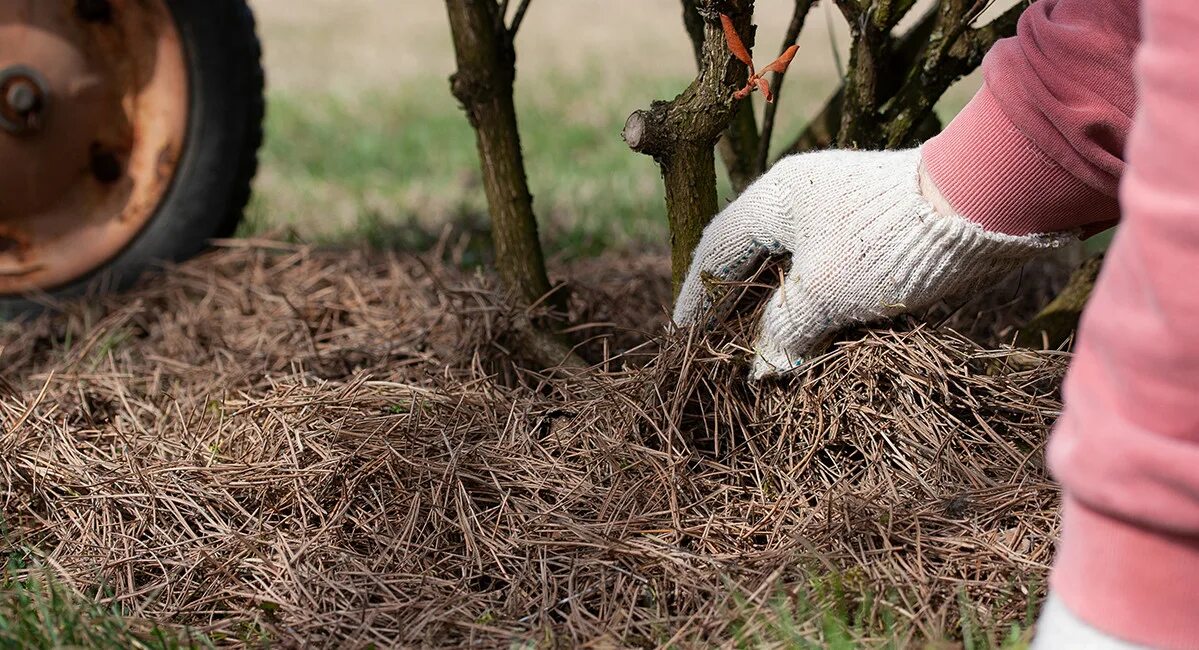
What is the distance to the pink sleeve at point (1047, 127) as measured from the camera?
1.37 meters

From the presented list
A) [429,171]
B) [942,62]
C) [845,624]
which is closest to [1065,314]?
[942,62]

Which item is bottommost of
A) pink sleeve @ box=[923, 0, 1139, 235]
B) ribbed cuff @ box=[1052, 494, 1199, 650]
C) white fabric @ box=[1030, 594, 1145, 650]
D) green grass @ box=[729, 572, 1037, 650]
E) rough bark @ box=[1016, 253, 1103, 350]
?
green grass @ box=[729, 572, 1037, 650]

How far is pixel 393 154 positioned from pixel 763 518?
143 inches

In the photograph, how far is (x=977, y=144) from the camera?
1.46 m

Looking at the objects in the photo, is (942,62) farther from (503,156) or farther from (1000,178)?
(503,156)

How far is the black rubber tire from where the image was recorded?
8.70 feet

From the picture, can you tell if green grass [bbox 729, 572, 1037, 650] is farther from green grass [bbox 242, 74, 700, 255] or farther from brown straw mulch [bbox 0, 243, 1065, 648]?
green grass [bbox 242, 74, 700, 255]

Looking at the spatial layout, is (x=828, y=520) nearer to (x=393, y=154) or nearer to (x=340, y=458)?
(x=340, y=458)

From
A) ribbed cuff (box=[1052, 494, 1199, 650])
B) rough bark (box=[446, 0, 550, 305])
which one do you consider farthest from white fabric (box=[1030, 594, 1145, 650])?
rough bark (box=[446, 0, 550, 305])

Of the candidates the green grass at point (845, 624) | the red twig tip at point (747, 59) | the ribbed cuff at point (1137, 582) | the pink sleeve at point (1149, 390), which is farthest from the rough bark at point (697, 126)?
the ribbed cuff at point (1137, 582)

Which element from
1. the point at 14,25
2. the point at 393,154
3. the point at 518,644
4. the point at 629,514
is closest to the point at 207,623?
the point at 518,644

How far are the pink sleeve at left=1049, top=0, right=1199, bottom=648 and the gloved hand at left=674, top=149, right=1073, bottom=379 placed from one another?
553mm

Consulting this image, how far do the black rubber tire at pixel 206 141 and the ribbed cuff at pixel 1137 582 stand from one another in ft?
7.38

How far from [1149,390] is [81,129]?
8.03ft
